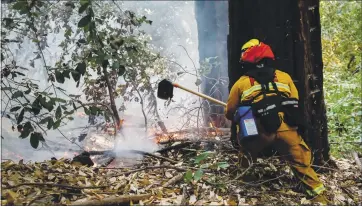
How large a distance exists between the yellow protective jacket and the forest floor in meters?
0.63

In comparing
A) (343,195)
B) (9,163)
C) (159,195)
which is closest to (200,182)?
(159,195)

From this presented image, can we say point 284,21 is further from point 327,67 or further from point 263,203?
point 327,67

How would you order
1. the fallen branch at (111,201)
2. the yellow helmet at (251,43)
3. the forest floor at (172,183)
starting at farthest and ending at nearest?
1. the yellow helmet at (251,43)
2. the forest floor at (172,183)
3. the fallen branch at (111,201)

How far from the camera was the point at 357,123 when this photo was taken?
7.06m

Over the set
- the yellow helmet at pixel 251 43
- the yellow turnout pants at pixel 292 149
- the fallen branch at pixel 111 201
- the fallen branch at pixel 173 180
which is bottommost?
the fallen branch at pixel 111 201

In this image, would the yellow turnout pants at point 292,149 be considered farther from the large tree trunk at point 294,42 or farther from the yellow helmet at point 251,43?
the yellow helmet at point 251,43

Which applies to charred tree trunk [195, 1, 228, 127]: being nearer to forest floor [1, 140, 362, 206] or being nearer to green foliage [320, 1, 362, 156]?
green foliage [320, 1, 362, 156]

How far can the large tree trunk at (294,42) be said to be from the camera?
175 inches

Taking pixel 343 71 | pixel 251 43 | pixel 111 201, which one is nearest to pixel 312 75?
pixel 251 43

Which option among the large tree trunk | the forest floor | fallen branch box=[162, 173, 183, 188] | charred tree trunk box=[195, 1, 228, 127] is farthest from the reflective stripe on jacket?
charred tree trunk box=[195, 1, 228, 127]

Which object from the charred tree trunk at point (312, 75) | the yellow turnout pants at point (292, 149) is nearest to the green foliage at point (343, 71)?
the charred tree trunk at point (312, 75)

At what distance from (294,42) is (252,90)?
0.94 m

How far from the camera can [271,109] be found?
397 centimetres

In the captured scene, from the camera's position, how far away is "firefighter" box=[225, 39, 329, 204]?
3994mm
